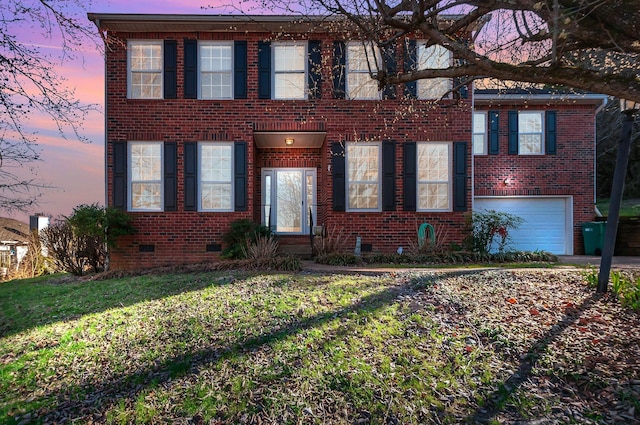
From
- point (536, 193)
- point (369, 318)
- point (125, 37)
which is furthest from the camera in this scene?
point (536, 193)

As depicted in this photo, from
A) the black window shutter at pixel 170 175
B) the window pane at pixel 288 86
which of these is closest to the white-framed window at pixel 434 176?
the window pane at pixel 288 86

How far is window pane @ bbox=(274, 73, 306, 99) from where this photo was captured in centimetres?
A: 1105

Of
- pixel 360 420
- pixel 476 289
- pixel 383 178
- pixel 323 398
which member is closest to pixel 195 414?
pixel 323 398

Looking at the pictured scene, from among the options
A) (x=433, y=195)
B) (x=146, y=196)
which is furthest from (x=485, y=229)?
(x=146, y=196)

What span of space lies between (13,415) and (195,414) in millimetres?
1492

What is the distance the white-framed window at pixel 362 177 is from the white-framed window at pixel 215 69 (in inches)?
134

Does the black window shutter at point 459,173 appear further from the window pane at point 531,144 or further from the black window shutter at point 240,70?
the black window shutter at point 240,70

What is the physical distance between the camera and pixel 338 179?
436 inches

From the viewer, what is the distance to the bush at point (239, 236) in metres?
9.70

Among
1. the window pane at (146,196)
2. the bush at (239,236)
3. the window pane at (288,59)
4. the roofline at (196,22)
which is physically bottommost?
the bush at (239,236)

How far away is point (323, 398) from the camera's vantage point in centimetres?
352

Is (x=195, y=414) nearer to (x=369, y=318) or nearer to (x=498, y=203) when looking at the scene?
(x=369, y=318)

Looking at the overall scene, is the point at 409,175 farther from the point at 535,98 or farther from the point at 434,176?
the point at 535,98

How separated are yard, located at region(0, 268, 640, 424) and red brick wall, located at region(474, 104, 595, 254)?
8.74 metres
